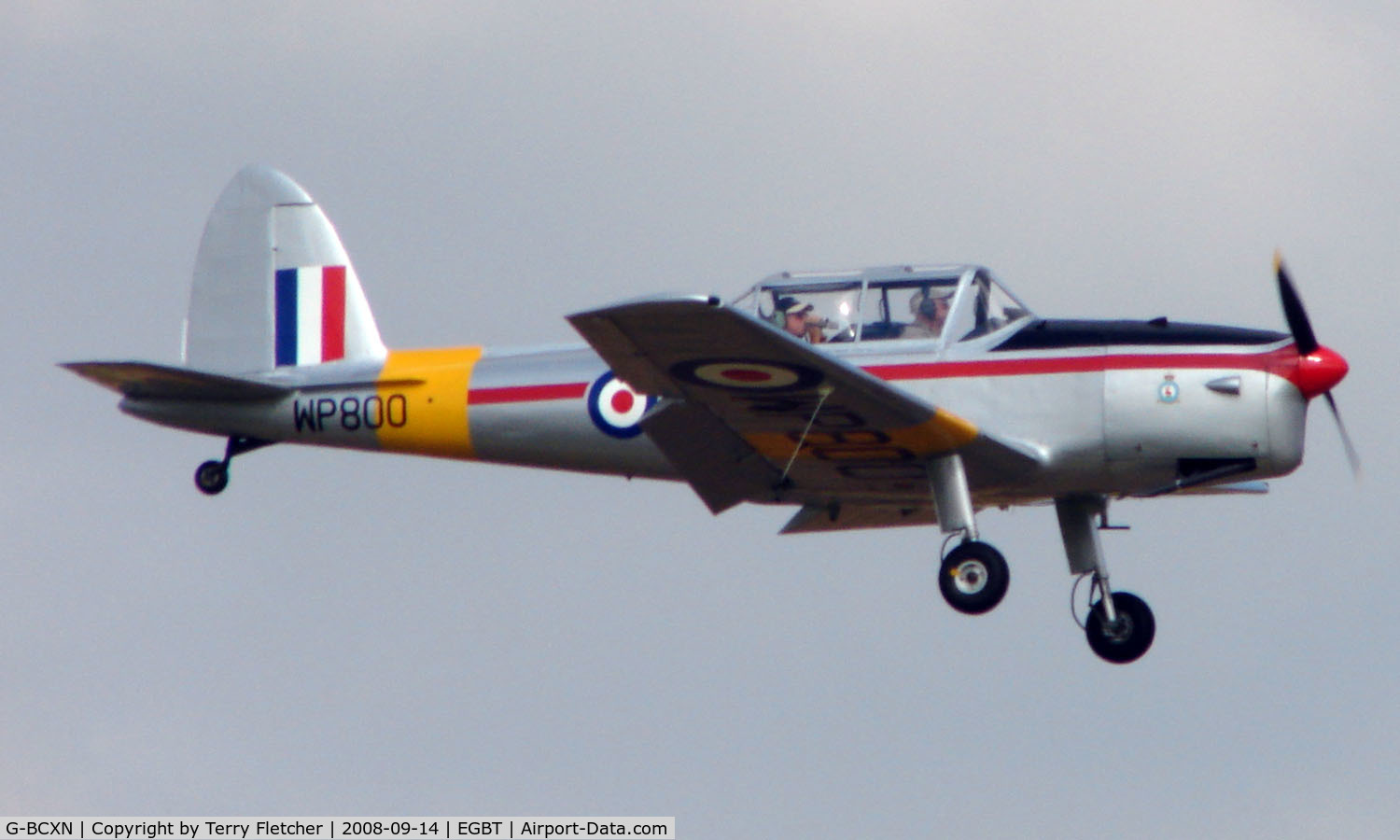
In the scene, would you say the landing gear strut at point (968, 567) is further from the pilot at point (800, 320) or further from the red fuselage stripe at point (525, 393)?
the red fuselage stripe at point (525, 393)

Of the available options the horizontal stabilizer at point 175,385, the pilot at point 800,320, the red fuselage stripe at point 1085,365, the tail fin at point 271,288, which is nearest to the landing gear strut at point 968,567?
the red fuselage stripe at point 1085,365

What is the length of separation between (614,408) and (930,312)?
2291mm

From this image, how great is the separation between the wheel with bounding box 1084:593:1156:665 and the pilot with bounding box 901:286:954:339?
2.24 m

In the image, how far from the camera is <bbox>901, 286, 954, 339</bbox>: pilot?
1500 cm

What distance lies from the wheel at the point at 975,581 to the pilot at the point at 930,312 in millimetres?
1485

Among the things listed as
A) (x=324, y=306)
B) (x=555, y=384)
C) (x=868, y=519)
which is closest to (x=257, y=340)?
(x=324, y=306)

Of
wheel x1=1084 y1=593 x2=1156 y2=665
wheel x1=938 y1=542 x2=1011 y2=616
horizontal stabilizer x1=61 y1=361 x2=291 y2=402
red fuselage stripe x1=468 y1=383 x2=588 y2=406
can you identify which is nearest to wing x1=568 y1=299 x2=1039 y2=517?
wheel x1=938 y1=542 x2=1011 y2=616

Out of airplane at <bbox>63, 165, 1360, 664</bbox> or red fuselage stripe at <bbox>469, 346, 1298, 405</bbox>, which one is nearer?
airplane at <bbox>63, 165, 1360, 664</bbox>

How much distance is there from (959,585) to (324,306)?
585 cm

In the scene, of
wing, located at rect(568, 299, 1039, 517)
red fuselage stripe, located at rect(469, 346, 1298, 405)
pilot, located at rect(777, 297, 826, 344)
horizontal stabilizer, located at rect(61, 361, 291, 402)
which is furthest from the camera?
horizontal stabilizer, located at rect(61, 361, 291, 402)

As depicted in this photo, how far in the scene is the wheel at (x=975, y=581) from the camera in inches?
564

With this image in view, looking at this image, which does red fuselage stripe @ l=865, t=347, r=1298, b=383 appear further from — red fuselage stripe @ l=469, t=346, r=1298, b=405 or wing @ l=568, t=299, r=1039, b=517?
wing @ l=568, t=299, r=1039, b=517

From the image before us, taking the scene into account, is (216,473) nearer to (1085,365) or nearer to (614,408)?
(614,408)

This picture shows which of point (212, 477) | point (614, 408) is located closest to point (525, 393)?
point (614, 408)
